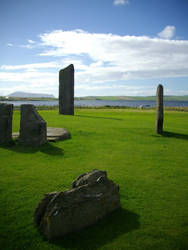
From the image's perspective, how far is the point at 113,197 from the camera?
197 inches

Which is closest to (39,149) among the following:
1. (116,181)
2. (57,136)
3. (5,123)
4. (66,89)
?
(57,136)

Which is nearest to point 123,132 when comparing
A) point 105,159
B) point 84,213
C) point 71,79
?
point 105,159

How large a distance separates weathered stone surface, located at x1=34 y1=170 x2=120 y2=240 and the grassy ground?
0.18m

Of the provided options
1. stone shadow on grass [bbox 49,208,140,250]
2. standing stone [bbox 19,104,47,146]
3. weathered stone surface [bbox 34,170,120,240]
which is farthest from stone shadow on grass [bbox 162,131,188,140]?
weathered stone surface [bbox 34,170,120,240]

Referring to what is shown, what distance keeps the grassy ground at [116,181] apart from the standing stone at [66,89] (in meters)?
14.8

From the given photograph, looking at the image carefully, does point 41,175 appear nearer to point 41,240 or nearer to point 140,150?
point 41,240

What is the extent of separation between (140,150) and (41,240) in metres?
7.77

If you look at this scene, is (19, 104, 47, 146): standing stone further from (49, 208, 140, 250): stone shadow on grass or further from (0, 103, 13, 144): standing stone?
(49, 208, 140, 250): stone shadow on grass

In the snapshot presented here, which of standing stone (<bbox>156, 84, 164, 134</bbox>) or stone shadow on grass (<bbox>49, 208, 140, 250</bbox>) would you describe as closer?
stone shadow on grass (<bbox>49, 208, 140, 250</bbox>)

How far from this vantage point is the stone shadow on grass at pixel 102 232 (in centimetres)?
396

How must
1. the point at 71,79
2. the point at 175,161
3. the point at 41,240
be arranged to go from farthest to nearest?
the point at 71,79, the point at 175,161, the point at 41,240

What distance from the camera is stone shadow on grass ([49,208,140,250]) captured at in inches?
156

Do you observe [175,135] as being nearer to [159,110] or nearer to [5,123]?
[159,110]

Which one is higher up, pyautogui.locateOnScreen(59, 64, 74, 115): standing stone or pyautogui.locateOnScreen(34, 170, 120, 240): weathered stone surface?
pyautogui.locateOnScreen(59, 64, 74, 115): standing stone
